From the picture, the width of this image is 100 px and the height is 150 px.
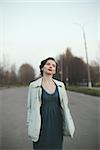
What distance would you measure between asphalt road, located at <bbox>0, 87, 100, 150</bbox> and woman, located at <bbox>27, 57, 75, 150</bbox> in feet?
1.88

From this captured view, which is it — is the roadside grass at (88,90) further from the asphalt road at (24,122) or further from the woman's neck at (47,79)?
the woman's neck at (47,79)

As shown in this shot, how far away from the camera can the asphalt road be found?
238 cm

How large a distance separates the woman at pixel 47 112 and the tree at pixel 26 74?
47 cm

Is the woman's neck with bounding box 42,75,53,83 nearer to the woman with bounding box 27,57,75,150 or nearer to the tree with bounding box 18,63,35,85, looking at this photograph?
the woman with bounding box 27,57,75,150

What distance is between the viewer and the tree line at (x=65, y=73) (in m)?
2.32

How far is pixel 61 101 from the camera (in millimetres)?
1739

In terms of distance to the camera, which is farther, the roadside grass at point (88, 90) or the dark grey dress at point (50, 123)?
the roadside grass at point (88, 90)

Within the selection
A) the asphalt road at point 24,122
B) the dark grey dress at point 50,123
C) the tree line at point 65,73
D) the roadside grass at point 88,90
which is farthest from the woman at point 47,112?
the roadside grass at point 88,90

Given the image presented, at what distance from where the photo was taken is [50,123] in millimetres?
1759

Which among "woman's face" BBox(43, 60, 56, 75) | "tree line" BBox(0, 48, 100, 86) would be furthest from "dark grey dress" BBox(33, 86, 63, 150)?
"tree line" BBox(0, 48, 100, 86)

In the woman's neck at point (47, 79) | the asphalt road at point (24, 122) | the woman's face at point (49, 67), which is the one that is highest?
the woman's face at point (49, 67)

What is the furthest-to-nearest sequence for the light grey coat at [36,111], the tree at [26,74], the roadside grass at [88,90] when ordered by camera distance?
the roadside grass at [88,90] < the tree at [26,74] < the light grey coat at [36,111]

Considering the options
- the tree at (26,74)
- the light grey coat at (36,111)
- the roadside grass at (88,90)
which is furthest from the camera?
the roadside grass at (88,90)

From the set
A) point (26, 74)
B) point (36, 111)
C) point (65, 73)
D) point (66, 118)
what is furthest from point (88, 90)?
point (36, 111)
